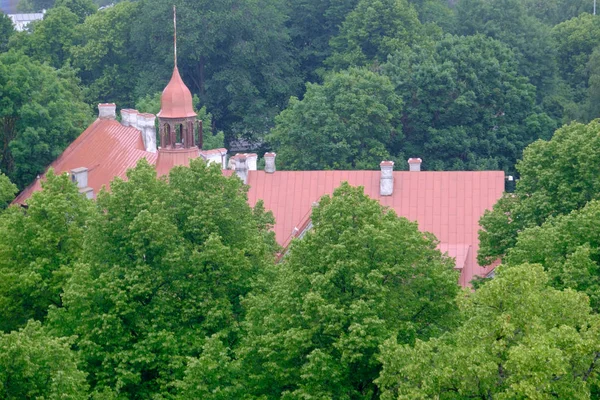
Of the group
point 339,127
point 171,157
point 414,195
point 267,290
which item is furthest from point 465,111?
point 267,290

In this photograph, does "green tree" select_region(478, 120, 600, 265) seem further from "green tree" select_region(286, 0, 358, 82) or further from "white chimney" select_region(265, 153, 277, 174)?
"green tree" select_region(286, 0, 358, 82)

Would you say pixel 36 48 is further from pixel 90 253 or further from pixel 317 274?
pixel 317 274

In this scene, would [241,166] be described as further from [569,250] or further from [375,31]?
[375,31]

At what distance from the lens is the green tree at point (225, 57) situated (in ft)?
242

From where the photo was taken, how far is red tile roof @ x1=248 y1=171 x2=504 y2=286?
49000 mm

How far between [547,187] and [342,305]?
11.4m

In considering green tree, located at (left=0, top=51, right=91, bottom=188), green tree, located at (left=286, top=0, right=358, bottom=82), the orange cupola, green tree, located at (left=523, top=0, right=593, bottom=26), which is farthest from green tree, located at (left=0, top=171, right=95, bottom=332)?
green tree, located at (left=523, top=0, right=593, bottom=26)

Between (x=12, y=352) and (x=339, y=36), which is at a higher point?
(x=339, y=36)

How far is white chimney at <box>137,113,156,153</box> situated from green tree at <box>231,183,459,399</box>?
77.3 ft

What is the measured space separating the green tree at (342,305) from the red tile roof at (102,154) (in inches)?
822

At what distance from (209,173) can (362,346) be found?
8359mm

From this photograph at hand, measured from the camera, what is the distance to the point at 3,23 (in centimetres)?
7756

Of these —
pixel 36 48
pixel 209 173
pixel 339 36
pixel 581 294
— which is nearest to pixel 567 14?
pixel 339 36

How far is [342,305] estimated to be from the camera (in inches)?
1236
